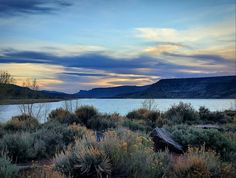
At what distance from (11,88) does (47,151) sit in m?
27.4

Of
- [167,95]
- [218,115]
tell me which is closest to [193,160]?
[218,115]

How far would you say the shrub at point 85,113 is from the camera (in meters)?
21.4

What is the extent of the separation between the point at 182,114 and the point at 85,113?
20.4ft

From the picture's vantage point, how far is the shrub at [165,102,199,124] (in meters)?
22.9

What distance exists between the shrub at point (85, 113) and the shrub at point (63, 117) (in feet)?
1.65

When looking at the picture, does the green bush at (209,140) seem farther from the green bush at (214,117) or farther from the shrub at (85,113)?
the green bush at (214,117)

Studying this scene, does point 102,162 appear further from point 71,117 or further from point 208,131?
point 71,117

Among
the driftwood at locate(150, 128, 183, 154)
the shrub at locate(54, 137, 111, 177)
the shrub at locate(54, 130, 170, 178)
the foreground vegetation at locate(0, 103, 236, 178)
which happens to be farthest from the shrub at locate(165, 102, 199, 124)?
the shrub at locate(54, 137, 111, 177)

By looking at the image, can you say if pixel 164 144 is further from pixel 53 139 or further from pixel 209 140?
pixel 53 139

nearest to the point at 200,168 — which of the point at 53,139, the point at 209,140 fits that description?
the point at 209,140

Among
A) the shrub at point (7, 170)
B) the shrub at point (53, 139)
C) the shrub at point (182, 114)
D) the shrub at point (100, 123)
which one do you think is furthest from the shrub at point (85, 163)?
the shrub at point (182, 114)

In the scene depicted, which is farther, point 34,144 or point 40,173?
point 34,144

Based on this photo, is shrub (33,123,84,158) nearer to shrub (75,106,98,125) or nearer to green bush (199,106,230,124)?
shrub (75,106,98,125)

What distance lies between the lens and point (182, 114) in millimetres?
23938
